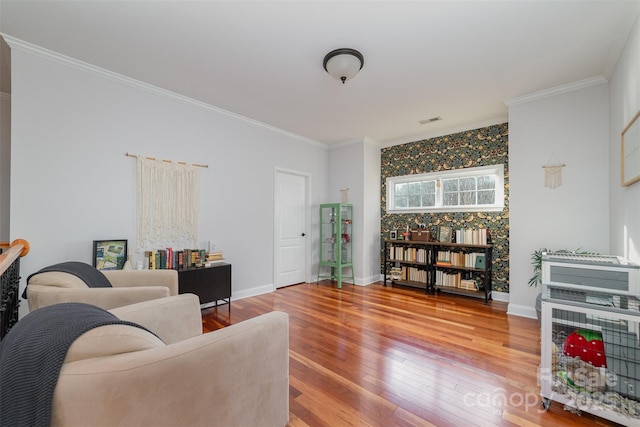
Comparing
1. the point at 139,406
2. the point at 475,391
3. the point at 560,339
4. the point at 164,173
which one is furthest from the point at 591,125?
the point at 164,173

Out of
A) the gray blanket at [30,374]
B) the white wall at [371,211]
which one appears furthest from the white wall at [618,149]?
the gray blanket at [30,374]

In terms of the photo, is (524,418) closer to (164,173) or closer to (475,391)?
(475,391)

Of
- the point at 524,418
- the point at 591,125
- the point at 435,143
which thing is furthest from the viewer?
the point at 435,143

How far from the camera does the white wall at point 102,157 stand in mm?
2527

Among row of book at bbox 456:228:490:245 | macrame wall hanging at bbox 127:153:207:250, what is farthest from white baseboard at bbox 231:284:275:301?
row of book at bbox 456:228:490:245

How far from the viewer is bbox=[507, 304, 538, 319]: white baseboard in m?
3.38

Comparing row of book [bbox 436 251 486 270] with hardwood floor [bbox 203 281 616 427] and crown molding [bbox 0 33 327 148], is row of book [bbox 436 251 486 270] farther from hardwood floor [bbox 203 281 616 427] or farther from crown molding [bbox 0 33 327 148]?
crown molding [bbox 0 33 327 148]

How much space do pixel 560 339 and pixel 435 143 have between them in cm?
370

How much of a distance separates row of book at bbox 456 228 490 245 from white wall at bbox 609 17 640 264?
142 cm

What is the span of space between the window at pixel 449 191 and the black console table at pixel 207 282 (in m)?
3.31

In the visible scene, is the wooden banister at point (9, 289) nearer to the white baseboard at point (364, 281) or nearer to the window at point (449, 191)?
the white baseboard at point (364, 281)

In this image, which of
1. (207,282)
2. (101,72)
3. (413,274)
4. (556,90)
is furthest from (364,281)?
(101,72)

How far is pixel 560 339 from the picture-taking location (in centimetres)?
185

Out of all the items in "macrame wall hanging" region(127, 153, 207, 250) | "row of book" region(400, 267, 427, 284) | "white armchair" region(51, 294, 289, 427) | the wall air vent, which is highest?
the wall air vent
